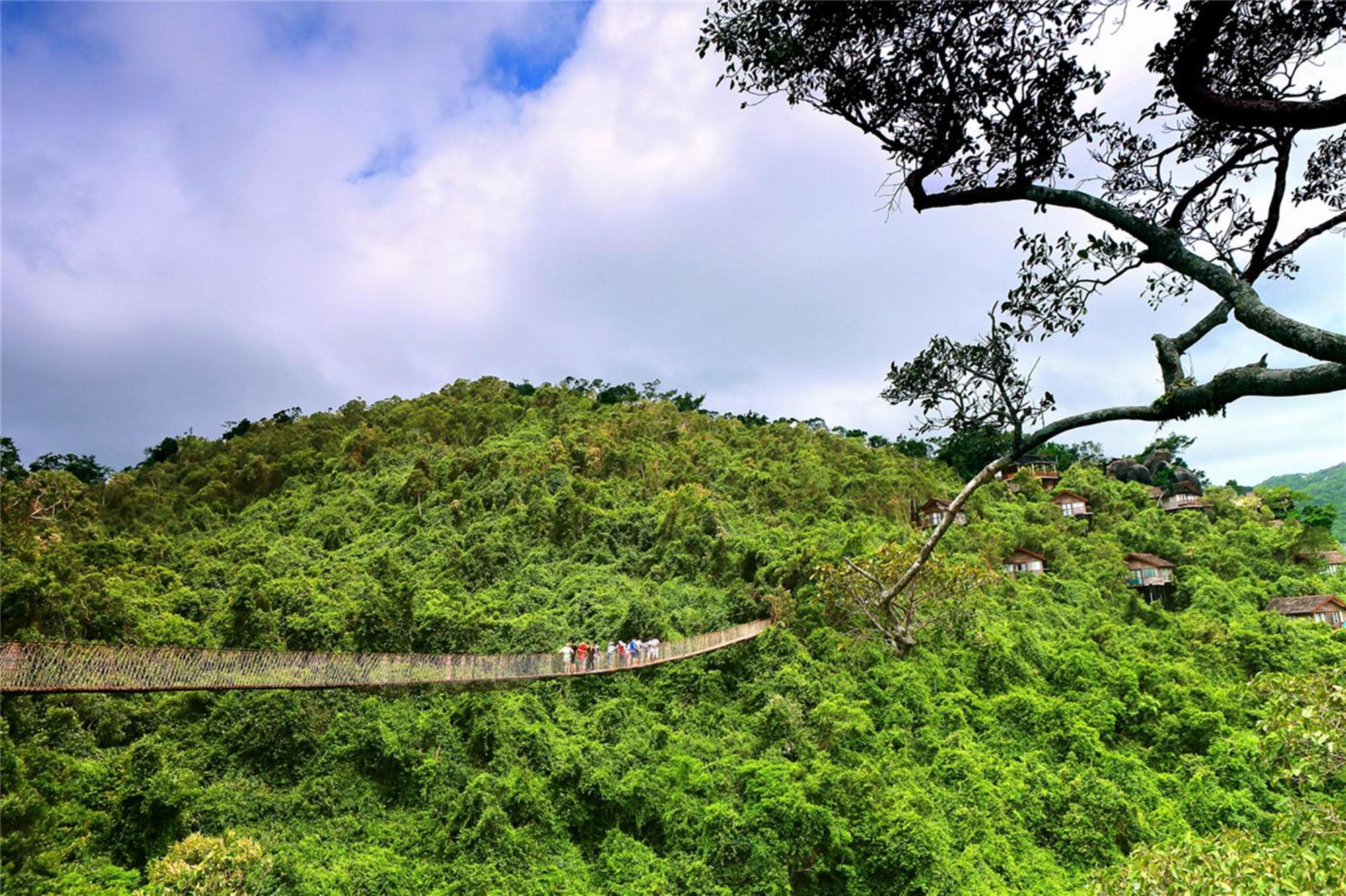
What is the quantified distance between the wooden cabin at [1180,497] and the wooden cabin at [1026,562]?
41.7 ft

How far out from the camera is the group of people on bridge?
13.2 metres

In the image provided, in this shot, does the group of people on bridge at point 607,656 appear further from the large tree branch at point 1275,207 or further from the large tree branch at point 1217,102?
the large tree branch at point 1217,102

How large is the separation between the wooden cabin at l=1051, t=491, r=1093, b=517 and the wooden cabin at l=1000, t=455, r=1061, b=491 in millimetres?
1536

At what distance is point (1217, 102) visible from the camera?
241 centimetres

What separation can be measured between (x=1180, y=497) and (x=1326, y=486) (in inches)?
2148

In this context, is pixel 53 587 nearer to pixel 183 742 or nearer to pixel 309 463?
pixel 183 742

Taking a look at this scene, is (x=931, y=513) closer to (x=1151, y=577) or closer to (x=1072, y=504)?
(x=1151, y=577)

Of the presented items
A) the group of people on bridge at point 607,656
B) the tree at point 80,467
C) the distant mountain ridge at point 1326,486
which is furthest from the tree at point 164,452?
the distant mountain ridge at point 1326,486

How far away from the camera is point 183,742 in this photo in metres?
11.4

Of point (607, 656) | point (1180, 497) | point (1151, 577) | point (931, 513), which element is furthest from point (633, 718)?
point (1180, 497)

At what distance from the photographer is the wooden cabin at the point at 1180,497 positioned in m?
33.7

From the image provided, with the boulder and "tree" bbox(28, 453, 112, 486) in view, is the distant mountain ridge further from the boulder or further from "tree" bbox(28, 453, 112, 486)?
"tree" bbox(28, 453, 112, 486)

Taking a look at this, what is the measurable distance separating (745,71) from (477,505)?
759 inches

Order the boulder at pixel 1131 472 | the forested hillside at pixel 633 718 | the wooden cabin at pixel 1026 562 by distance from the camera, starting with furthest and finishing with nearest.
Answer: the boulder at pixel 1131 472 < the wooden cabin at pixel 1026 562 < the forested hillside at pixel 633 718
